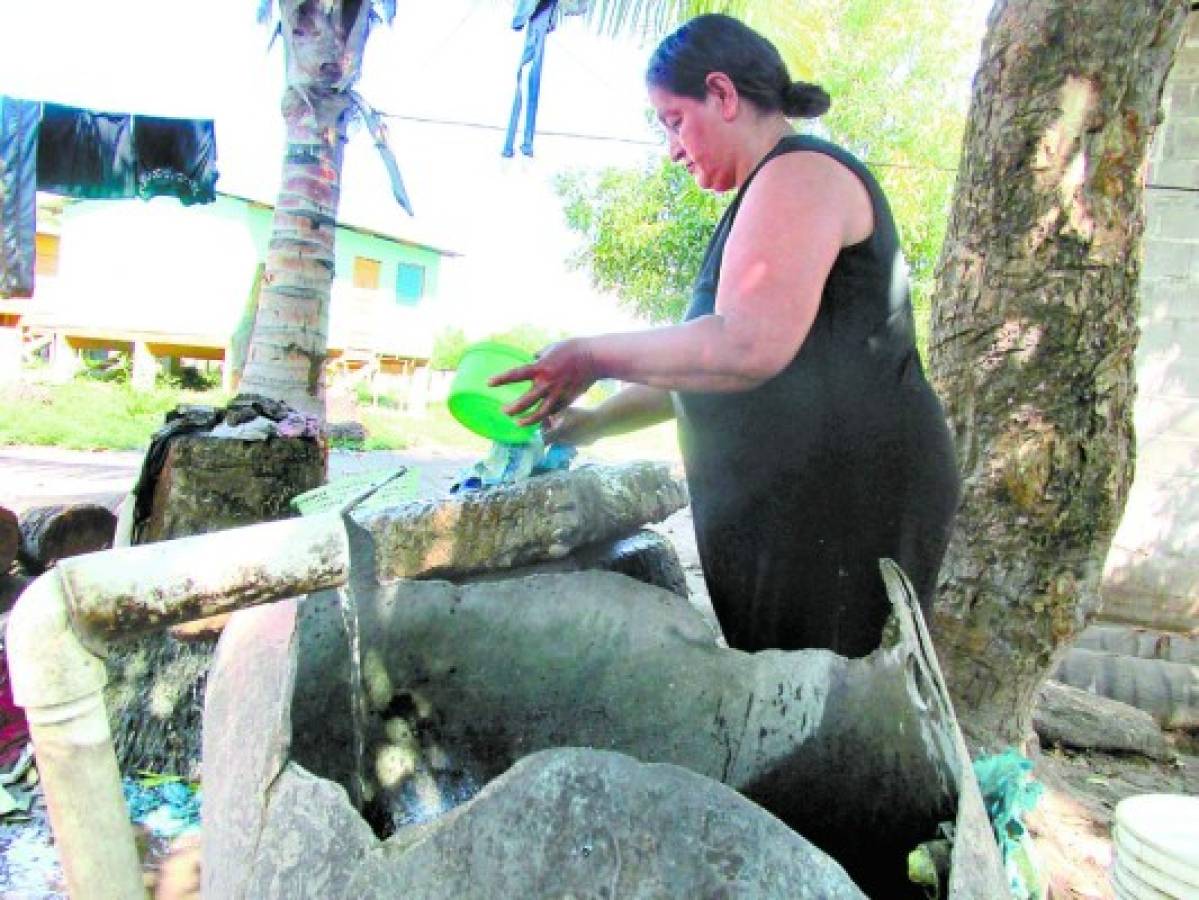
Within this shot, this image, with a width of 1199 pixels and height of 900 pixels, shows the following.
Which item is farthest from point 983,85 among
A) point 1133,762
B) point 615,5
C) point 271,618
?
point 615,5

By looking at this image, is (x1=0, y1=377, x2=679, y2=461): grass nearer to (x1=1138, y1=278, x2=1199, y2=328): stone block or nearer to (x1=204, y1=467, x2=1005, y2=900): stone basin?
(x1=1138, y1=278, x2=1199, y2=328): stone block

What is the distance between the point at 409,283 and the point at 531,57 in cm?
1972

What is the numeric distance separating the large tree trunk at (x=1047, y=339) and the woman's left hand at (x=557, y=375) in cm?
198

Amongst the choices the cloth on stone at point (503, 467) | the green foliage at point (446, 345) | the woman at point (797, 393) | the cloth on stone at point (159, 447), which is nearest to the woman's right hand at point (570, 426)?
the cloth on stone at point (503, 467)

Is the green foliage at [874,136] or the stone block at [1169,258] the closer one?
the stone block at [1169,258]

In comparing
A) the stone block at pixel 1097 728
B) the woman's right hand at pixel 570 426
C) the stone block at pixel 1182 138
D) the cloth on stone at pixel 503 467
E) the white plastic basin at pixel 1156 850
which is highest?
the stone block at pixel 1182 138

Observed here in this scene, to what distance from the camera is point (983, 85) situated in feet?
10.4

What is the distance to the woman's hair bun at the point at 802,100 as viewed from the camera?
1.78 metres

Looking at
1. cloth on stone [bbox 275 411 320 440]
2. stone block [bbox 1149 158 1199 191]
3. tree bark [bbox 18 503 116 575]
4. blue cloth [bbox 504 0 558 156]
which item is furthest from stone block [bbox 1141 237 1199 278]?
tree bark [bbox 18 503 116 575]

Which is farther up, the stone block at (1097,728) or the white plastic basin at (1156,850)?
the white plastic basin at (1156,850)

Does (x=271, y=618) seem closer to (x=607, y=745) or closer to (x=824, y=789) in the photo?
(x=607, y=745)

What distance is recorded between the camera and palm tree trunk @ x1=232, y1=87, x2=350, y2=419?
4.72m

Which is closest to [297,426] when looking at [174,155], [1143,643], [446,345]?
[1143,643]

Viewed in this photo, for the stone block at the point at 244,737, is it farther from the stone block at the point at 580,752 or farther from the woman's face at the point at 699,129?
the woman's face at the point at 699,129
